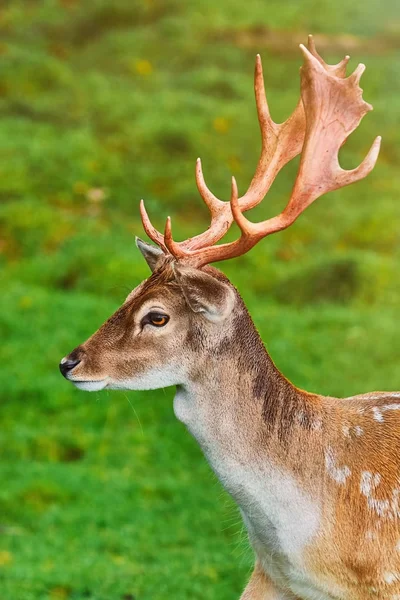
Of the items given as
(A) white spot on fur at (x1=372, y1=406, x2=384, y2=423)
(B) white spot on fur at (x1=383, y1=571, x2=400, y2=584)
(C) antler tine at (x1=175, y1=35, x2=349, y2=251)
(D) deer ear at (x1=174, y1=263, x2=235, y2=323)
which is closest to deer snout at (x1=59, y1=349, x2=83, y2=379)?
(D) deer ear at (x1=174, y1=263, x2=235, y2=323)

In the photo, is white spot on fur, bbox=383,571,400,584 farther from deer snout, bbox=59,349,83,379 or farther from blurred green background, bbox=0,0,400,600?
deer snout, bbox=59,349,83,379

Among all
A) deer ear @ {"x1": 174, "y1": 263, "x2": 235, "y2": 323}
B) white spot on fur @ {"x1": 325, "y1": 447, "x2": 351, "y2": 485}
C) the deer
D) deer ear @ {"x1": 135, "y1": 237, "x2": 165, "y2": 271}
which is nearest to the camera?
deer ear @ {"x1": 174, "y1": 263, "x2": 235, "y2": 323}

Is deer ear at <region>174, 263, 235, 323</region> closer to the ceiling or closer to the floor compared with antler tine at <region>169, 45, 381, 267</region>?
closer to the floor

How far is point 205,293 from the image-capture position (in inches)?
138

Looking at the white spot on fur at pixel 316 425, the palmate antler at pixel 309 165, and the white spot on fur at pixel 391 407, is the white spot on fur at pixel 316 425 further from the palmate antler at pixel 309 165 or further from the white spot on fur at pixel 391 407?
the palmate antler at pixel 309 165

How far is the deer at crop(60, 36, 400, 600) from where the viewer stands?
11.8ft

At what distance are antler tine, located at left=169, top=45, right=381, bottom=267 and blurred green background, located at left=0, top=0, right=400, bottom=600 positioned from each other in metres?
1.14

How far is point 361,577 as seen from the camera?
11.8 feet

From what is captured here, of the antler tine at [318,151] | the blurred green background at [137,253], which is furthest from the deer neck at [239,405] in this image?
the blurred green background at [137,253]

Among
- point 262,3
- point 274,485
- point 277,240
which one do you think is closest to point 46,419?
point 277,240

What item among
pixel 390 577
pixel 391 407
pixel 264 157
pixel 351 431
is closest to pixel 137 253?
pixel 264 157

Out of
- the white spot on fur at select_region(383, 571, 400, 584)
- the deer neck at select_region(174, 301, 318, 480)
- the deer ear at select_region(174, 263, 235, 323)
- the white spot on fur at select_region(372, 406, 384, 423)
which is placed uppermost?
the deer ear at select_region(174, 263, 235, 323)

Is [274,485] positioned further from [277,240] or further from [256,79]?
[277,240]

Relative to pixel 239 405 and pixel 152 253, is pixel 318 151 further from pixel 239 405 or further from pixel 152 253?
pixel 239 405
